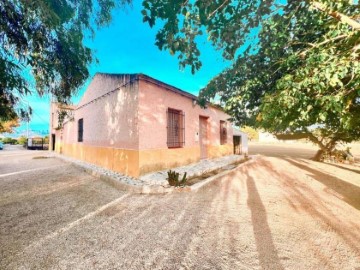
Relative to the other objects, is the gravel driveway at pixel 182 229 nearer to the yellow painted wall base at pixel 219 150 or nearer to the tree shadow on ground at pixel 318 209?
the tree shadow on ground at pixel 318 209

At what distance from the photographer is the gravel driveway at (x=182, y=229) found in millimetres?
2256

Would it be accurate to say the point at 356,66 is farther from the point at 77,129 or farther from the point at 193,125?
the point at 77,129

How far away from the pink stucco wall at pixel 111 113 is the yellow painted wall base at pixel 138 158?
0.30 meters

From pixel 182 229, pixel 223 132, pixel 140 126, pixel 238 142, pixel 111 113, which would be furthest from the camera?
pixel 238 142

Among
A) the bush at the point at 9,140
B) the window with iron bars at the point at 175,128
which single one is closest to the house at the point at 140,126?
the window with iron bars at the point at 175,128

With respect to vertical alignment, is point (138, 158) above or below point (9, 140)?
below

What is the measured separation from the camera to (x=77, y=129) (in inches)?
495

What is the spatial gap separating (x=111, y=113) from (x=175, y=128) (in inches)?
114

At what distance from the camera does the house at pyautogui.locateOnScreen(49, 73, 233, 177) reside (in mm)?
6645

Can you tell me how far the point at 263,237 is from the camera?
9.04ft

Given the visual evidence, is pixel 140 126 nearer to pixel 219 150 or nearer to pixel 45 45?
pixel 45 45

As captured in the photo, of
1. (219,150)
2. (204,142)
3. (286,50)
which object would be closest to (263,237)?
(286,50)

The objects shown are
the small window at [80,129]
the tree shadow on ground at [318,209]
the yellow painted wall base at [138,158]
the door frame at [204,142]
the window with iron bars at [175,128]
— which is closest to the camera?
the tree shadow on ground at [318,209]

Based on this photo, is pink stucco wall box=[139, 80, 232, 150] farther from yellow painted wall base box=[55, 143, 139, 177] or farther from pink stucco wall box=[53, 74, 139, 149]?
yellow painted wall base box=[55, 143, 139, 177]
